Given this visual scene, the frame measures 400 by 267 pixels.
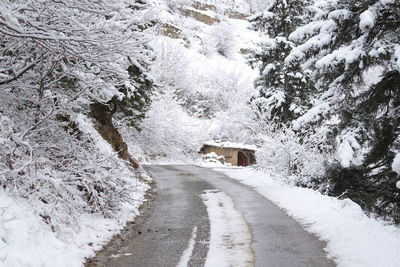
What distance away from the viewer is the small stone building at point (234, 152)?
3959 centimetres

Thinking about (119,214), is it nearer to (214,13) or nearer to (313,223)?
(313,223)

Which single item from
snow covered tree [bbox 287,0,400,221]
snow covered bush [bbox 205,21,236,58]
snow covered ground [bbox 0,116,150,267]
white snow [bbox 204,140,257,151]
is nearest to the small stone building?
white snow [bbox 204,140,257,151]

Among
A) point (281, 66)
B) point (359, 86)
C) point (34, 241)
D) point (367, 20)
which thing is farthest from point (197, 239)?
point (281, 66)

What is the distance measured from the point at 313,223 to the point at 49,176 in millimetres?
5738

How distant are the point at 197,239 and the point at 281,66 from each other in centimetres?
1699

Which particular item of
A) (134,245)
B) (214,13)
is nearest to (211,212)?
(134,245)

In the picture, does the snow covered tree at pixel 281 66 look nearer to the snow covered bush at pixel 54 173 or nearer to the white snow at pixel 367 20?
the white snow at pixel 367 20

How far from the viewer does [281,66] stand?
22.3 metres

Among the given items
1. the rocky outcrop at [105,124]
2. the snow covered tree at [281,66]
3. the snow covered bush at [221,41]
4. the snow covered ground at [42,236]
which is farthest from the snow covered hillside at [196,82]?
the snow covered ground at [42,236]

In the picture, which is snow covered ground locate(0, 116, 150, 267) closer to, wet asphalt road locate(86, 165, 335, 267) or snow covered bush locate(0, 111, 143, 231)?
snow covered bush locate(0, 111, 143, 231)

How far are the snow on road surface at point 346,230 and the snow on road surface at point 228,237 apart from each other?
1399 millimetres

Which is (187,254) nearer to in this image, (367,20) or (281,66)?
(367,20)

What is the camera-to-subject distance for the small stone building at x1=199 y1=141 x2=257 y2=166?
39.6m

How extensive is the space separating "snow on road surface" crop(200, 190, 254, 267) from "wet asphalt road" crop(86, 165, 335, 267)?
14cm
